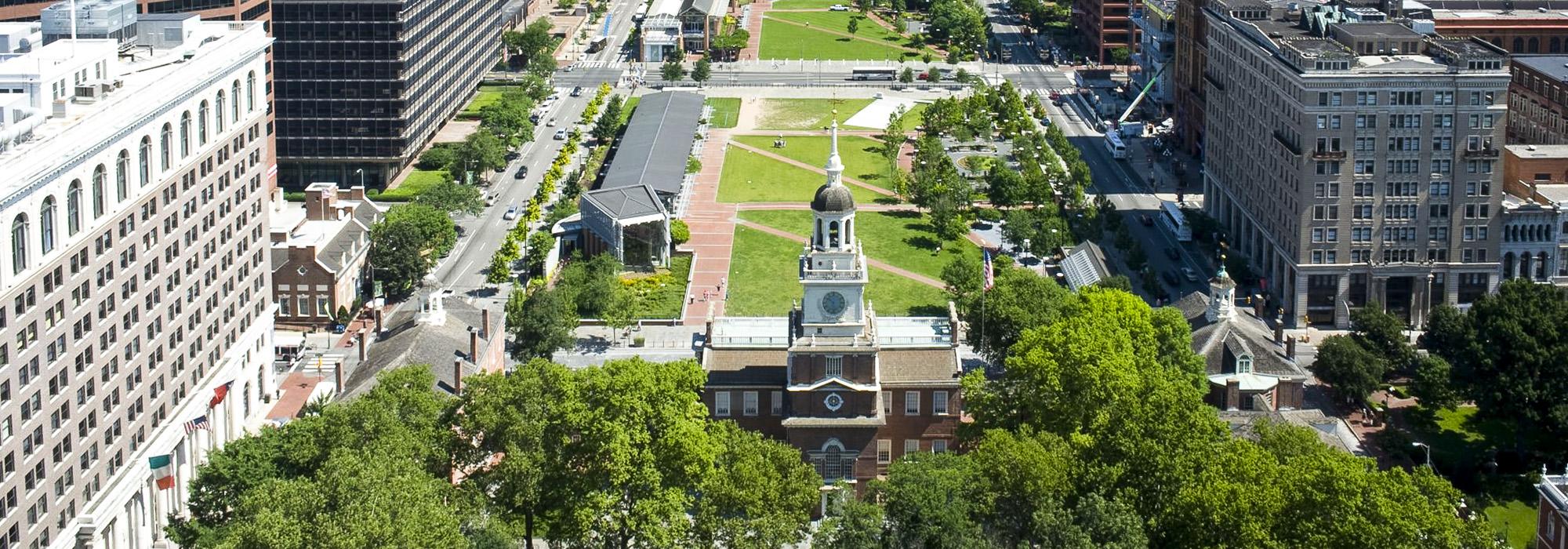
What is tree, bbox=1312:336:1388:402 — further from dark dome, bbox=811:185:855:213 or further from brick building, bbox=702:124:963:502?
dark dome, bbox=811:185:855:213

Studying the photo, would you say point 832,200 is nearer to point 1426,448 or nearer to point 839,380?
point 839,380

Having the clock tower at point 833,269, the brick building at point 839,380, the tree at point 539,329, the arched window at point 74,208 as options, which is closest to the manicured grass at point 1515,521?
the brick building at point 839,380

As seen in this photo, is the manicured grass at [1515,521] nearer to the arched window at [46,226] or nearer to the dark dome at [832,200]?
the dark dome at [832,200]

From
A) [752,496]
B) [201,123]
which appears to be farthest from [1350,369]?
[201,123]

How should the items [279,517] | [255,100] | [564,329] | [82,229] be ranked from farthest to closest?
[564,329]
[255,100]
[82,229]
[279,517]

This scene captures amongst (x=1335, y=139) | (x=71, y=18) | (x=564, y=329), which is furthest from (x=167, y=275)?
(x=1335, y=139)

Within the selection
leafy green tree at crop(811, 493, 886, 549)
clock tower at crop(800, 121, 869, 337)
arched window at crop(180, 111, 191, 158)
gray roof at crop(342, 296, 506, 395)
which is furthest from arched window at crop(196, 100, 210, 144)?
leafy green tree at crop(811, 493, 886, 549)

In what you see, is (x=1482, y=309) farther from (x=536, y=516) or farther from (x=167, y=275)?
(x=167, y=275)
